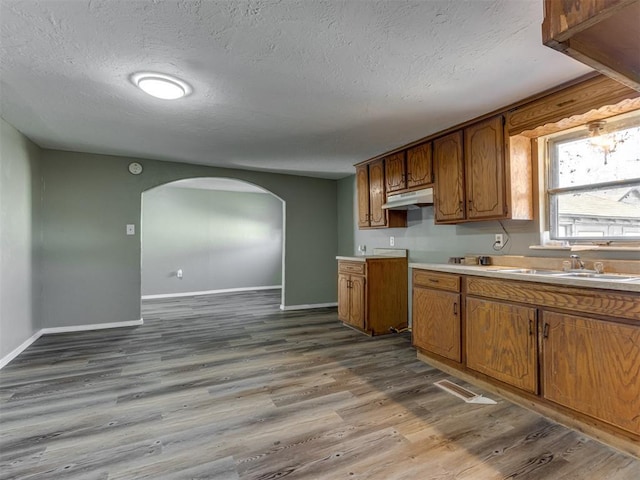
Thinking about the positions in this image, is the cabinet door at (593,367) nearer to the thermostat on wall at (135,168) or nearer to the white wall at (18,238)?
the white wall at (18,238)

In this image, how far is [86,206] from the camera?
13.4 ft

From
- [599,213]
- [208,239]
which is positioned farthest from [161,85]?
[208,239]

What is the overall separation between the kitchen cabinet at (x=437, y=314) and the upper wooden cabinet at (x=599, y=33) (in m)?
1.75

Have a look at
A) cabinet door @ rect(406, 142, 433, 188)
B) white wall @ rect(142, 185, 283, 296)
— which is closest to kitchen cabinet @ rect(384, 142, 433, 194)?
cabinet door @ rect(406, 142, 433, 188)

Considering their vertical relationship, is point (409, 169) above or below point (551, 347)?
above

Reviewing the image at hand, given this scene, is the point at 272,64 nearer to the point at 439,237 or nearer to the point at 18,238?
the point at 439,237

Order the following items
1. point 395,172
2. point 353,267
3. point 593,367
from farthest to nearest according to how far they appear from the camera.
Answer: point 353,267
point 395,172
point 593,367

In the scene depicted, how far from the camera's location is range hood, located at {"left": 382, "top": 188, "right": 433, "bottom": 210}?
331 centimetres

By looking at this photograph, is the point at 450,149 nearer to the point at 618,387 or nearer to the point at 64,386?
the point at 618,387

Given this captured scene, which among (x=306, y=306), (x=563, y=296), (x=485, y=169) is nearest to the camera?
(x=563, y=296)

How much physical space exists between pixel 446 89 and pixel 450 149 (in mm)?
883

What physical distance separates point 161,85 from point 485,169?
8.54 feet

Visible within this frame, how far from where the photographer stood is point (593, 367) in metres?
1.76

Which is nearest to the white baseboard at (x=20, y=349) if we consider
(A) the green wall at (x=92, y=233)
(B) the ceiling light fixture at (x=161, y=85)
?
(A) the green wall at (x=92, y=233)
